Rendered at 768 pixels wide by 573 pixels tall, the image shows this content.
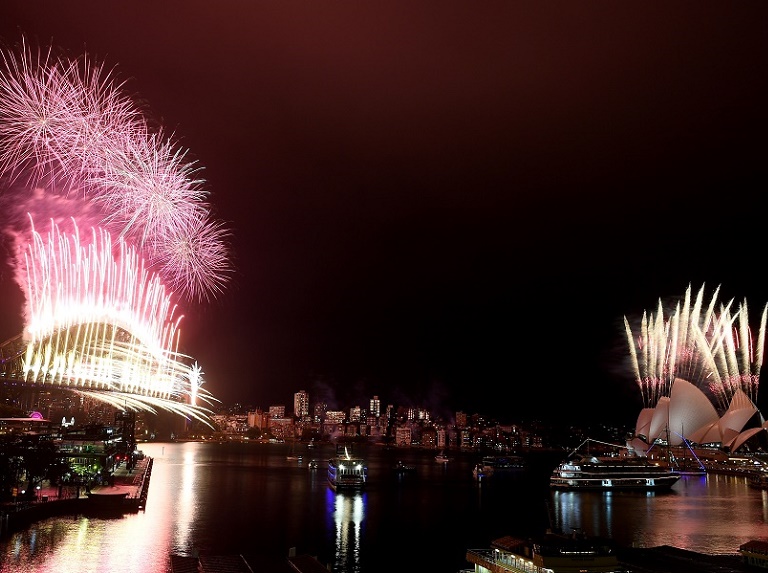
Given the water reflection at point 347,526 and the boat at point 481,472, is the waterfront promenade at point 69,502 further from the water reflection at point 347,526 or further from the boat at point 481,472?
the boat at point 481,472

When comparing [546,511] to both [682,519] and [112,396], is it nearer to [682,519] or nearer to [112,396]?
[682,519]

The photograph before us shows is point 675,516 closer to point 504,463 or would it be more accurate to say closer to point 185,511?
point 185,511

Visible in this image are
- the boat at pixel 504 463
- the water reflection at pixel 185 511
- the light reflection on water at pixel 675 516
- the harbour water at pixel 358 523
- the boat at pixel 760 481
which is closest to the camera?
the harbour water at pixel 358 523

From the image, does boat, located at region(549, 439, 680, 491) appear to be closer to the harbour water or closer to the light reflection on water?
the light reflection on water

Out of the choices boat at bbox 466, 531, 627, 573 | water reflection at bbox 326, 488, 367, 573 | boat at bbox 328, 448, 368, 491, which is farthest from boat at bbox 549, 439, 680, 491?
boat at bbox 466, 531, 627, 573

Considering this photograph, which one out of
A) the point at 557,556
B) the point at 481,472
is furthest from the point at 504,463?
the point at 557,556

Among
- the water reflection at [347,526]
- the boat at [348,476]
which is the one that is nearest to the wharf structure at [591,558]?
the water reflection at [347,526]
